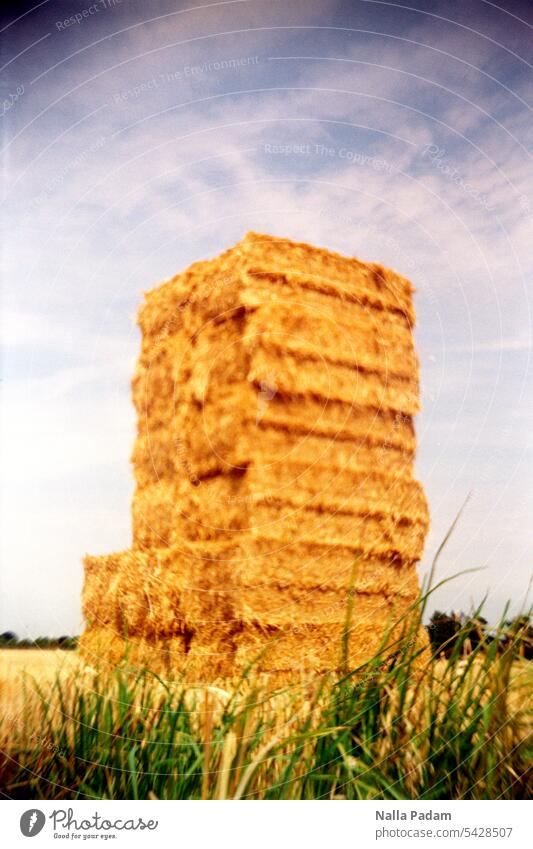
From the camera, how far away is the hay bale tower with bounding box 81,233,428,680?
79.9 inches

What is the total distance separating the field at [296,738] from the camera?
133 centimetres

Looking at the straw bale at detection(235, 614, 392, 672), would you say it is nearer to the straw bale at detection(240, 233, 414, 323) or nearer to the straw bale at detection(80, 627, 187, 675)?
the straw bale at detection(80, 627, 187, 675)

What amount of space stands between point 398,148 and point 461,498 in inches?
33.3

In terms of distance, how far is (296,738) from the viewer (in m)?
1.33

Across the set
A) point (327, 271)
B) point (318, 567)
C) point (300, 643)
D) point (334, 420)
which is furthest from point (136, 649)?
point (327, 271)

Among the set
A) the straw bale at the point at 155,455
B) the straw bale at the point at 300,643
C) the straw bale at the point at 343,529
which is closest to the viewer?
the straw bale at the point at 300,643

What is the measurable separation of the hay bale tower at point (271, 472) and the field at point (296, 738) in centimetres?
53

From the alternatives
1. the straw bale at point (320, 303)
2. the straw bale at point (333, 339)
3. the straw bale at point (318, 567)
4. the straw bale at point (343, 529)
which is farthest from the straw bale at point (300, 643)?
the straw bale at point (320, 303)

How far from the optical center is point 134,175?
1729 mm

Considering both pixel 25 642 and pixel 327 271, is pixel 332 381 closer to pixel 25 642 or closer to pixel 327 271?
pixel 327 271

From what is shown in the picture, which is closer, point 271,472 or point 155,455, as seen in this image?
point 271,472
